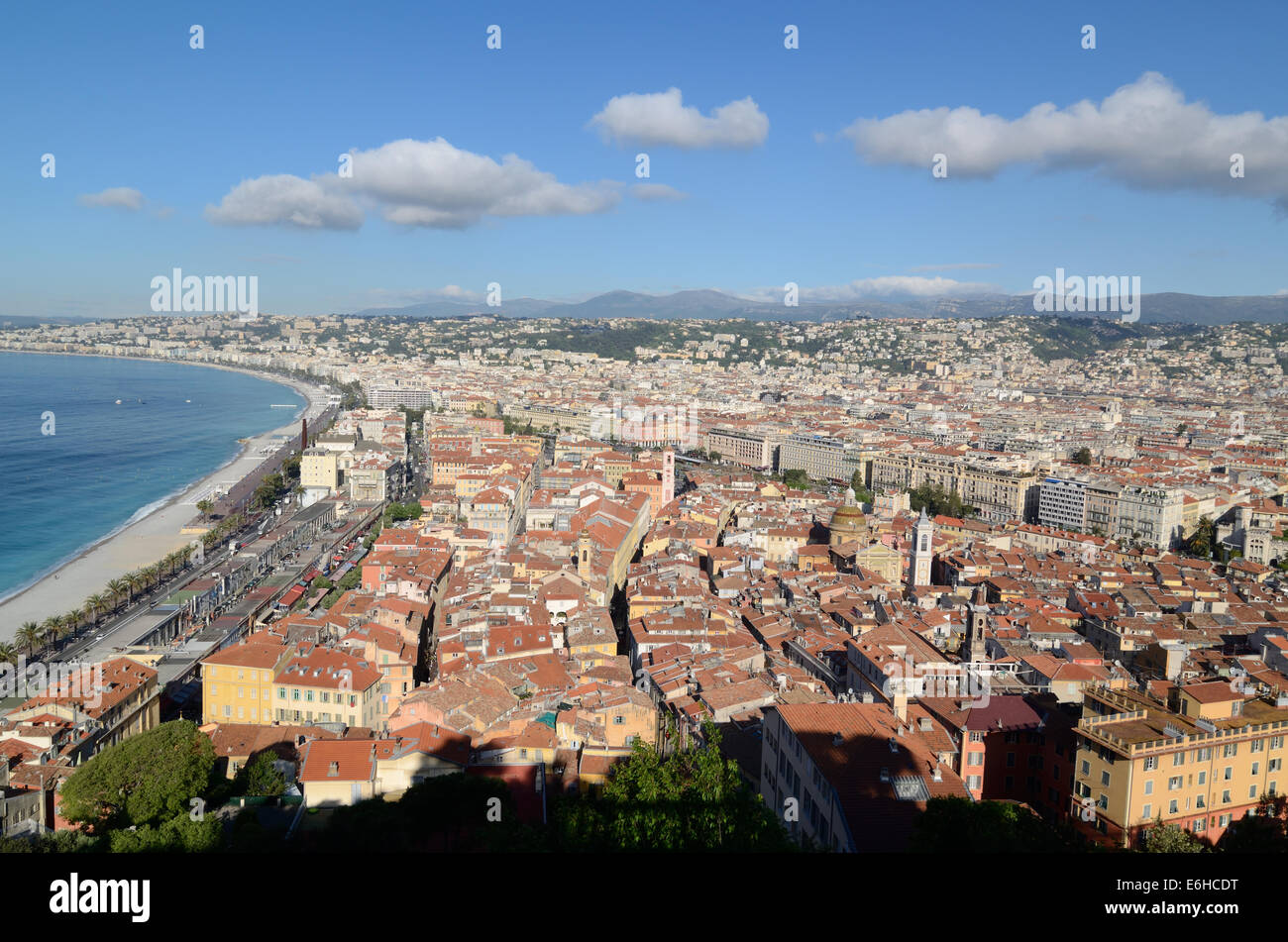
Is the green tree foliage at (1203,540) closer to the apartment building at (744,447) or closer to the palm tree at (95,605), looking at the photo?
the apartment building at (744,447)

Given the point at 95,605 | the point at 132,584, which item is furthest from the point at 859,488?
the point at 95,605

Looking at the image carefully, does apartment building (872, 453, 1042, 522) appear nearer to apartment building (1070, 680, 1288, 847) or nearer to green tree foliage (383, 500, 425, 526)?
green tree foliage (383, 500, 425, 526)

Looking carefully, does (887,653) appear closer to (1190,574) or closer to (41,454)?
(1190,574)

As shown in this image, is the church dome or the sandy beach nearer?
the sandy beach

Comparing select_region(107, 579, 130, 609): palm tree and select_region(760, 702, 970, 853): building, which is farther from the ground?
select_region(760, 702, 970, 853): building

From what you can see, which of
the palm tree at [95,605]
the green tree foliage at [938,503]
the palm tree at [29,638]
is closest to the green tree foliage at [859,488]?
the green tree foliage at [938,503]

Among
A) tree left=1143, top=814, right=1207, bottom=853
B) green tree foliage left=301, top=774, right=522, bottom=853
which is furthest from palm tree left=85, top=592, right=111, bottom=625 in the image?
tree left=1143, top=814, right=1207, bottom=853

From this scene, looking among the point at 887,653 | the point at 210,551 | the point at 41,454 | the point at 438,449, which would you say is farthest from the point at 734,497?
the point at 41,454
